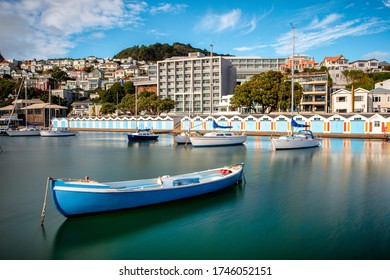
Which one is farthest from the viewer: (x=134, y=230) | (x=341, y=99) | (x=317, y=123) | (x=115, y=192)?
(x=341, y=99)

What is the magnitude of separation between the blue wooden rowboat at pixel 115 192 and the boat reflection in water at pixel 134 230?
15.3 inches

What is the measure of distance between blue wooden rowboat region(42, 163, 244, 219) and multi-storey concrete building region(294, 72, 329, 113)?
6632cm

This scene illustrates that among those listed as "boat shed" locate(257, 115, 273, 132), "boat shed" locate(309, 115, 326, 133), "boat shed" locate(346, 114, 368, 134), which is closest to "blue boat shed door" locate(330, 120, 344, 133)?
"boat shed" locate(346, 114, 368, 134)

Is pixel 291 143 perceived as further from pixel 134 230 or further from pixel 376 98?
pixel 376 98

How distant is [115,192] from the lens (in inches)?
535

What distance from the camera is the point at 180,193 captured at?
15.8 metres

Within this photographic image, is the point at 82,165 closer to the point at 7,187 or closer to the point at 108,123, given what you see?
the point at 7,187

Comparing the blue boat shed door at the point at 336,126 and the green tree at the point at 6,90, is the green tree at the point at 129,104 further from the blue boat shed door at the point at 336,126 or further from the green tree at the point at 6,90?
the green tree at the point at 6,90

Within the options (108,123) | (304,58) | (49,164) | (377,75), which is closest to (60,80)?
(108,123)

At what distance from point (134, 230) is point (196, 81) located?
3651 inches

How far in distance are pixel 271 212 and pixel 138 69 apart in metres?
162

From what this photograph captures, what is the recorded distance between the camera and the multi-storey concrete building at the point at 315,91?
253ft

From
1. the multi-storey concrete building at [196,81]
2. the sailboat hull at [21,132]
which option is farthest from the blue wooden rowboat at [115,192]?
the multi-storey concrete building at [196,81]

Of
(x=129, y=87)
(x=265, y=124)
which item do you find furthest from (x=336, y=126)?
(x=129, y=87)
